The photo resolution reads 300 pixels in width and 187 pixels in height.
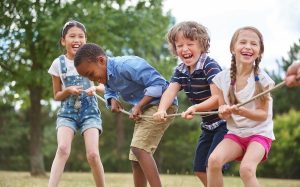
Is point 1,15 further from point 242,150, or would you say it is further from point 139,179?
point 242,150

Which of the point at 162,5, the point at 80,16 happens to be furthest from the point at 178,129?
the point at 80,16

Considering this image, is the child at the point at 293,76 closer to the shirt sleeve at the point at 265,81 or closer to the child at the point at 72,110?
the shirt sleeve at the point at 265,81

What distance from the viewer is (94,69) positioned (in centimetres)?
523

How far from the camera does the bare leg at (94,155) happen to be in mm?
5679

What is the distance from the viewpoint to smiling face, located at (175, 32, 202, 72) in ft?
16.8

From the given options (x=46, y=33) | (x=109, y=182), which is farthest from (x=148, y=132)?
(x=46, y=33)

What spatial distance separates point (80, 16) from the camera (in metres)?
14.6

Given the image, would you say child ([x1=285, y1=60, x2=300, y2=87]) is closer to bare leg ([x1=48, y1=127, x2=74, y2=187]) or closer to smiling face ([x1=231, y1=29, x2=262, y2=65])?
smiling face ([x1=231, y1=29, x2=262, y2=65])

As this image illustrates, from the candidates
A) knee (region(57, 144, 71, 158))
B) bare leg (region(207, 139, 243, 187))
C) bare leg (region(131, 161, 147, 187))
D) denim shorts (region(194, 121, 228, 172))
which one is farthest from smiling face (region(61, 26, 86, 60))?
bare leg (region(207, 139, 243, 187))

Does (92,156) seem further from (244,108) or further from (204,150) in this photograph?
(244,108)

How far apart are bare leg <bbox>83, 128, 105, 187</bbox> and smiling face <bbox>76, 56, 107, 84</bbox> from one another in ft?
2.40

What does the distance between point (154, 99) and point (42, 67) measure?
410 inches

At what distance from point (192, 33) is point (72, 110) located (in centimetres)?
→ 158

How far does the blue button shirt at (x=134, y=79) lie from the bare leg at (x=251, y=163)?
1.08 m
